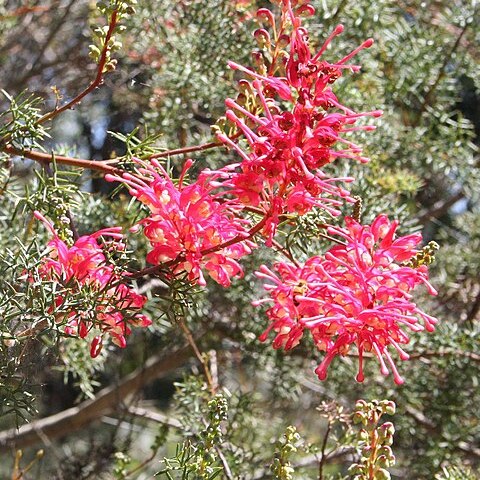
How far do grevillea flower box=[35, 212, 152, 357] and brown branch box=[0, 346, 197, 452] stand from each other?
2.51 ft

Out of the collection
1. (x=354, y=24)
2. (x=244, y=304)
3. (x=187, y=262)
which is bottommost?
(x=244, y=304)

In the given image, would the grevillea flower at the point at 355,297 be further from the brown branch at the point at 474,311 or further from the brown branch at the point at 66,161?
the brown branch at the point at 474,311

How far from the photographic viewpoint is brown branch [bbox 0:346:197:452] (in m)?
1.69

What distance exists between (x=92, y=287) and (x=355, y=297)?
0.82 ft

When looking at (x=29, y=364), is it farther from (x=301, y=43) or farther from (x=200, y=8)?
(x=200, y=8)

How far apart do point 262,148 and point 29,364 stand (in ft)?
1.01

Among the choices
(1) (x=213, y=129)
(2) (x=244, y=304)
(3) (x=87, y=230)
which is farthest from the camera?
(2) (x=244, y=304)

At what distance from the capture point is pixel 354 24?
1452mm

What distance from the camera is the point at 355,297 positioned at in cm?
80

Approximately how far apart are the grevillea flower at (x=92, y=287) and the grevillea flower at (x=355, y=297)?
14cm

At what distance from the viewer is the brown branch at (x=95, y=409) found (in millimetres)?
1690

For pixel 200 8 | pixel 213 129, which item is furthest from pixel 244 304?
pixel 213 129

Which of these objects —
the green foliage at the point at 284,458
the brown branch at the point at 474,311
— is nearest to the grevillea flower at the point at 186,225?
the green foliage at the point at 284,458

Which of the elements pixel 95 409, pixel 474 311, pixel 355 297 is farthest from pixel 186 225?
pixel 95 409
